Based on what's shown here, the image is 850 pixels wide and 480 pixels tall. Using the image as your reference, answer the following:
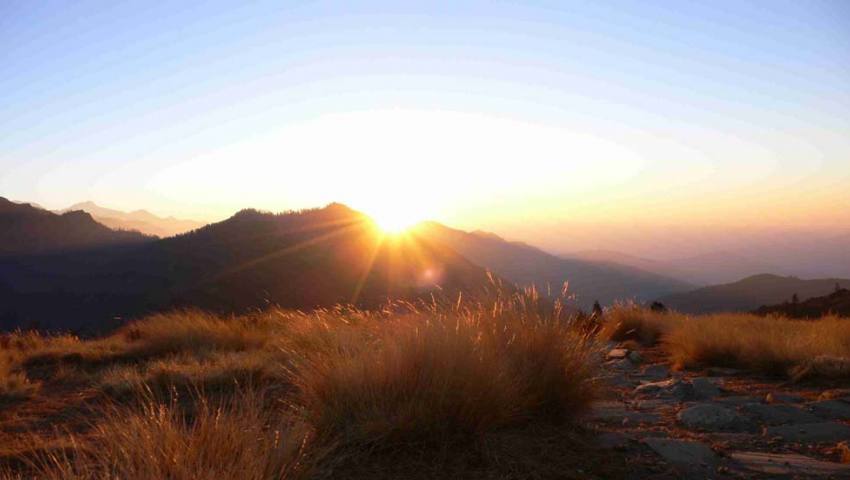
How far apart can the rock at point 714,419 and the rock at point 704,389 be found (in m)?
1.10

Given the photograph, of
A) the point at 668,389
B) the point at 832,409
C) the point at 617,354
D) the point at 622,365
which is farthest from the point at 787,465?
Answer: the point at 617,354

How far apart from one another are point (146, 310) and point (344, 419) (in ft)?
94.1

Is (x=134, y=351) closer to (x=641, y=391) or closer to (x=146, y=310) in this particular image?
(x=641, y=391)

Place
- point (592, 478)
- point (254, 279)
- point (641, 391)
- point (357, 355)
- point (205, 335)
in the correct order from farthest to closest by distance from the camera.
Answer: point (254, 279) → point (205, 335) → point (641, 391) → point (357, 355) → point (592, 478)

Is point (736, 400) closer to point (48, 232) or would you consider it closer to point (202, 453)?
point (202, 453)

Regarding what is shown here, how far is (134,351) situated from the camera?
10.6m

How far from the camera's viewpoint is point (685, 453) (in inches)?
160

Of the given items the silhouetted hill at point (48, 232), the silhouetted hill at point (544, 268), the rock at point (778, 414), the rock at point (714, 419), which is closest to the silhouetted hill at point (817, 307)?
the rock at point (778, 414)

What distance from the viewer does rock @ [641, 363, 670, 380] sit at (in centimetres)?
789

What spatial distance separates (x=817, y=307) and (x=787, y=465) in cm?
1580

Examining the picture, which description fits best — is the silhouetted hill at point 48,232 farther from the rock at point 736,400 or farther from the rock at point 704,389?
the rock at point 736,400

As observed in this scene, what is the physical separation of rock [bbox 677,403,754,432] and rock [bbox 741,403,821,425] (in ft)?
0.95

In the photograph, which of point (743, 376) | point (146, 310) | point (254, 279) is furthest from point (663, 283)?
point (743, 376)

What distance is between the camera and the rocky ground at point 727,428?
383 centimetres
